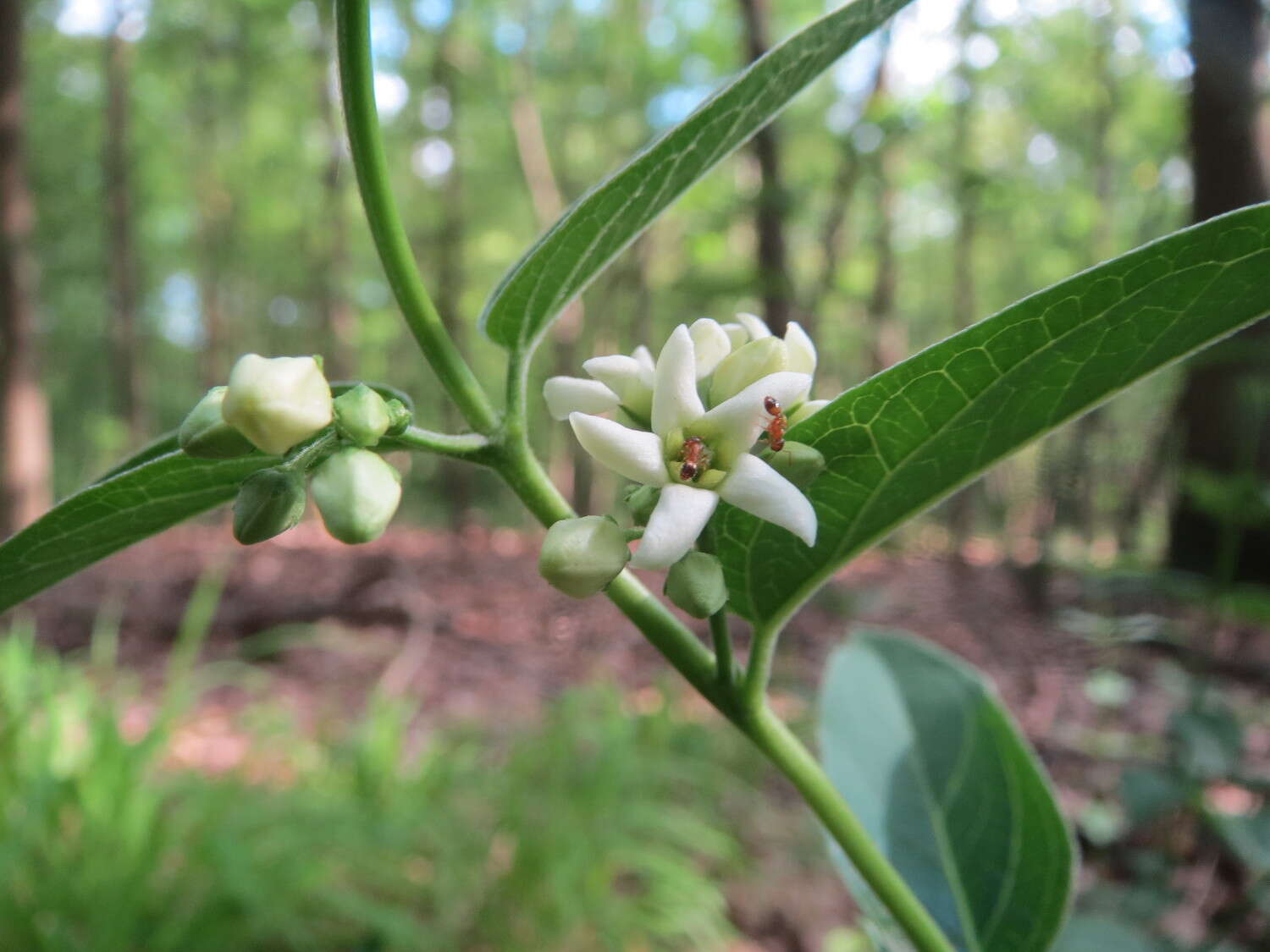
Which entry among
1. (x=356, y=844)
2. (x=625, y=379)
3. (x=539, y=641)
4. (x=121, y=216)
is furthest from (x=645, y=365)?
(x=121, y=216)

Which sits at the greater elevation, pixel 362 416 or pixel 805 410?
pixel 362 416

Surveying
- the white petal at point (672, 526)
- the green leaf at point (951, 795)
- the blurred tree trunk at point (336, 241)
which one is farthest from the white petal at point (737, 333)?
the blurred tree trunk at point (336, 241)

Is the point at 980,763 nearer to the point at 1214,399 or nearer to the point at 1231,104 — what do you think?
the point at 1214,399

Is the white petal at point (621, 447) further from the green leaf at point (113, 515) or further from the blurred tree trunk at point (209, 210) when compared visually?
the blurred tree trunk at point (209, 210)

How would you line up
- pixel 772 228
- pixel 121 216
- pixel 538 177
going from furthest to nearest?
pixel 121 216 → pixel 538 177 → pixel 772 228

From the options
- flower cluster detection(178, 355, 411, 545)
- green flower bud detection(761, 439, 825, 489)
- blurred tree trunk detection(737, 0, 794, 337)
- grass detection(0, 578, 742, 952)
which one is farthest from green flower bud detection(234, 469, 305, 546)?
blurred tree trunk detection(737, 0, 794, 337)

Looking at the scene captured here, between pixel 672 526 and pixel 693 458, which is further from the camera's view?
pixel 693 458

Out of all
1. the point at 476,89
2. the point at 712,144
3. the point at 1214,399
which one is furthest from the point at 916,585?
the point at 476,89

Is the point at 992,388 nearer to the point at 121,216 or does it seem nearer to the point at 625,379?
the point at 625,379
